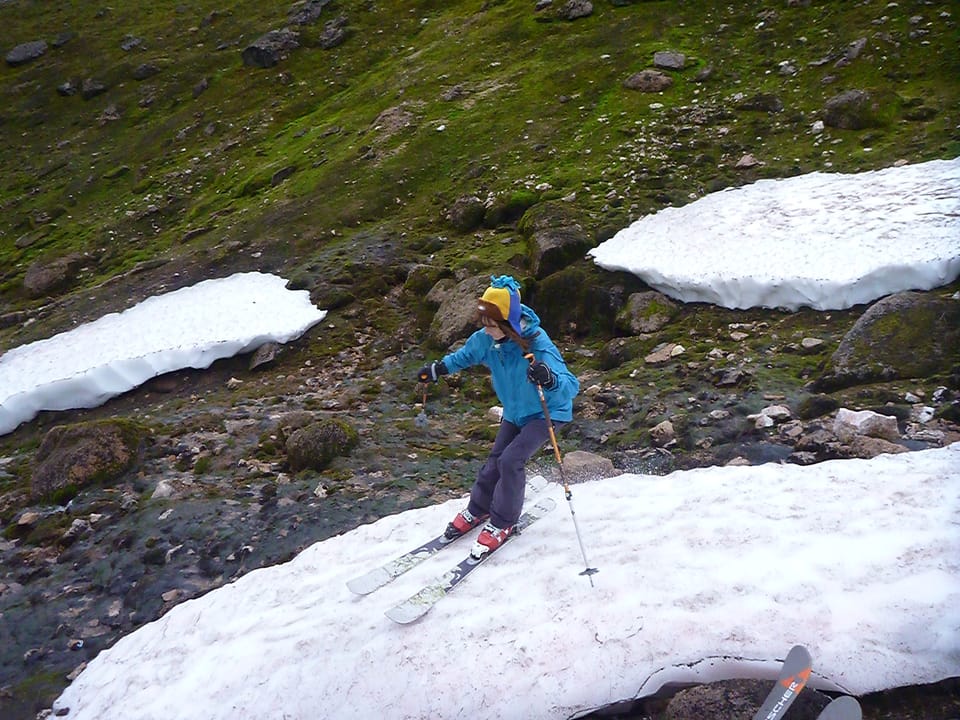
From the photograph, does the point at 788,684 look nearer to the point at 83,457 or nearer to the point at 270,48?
the point at 83,457

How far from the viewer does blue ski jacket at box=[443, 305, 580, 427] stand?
7.51m

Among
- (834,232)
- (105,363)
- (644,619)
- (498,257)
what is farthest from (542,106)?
(644,619)

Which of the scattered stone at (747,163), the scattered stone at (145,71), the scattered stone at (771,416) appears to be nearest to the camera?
the scattered stone at (771,416)

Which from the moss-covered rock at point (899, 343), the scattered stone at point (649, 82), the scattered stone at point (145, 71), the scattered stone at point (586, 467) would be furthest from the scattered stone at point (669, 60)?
the scattered stone at point (145, 71)

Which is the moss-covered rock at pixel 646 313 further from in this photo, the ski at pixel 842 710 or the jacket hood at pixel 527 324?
the ski at pixel 842 710

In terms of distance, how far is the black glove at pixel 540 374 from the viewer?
23.4 feet

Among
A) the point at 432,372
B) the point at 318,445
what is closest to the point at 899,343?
the point at 432,372

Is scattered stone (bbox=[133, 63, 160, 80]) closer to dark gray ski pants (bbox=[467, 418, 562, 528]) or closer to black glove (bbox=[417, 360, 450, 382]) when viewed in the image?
black glove (bbox=[417, 360, 450, 382])

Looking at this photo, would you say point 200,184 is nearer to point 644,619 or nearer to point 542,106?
point 542,106

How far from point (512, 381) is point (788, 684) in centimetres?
374

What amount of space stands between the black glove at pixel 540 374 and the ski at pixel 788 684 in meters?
3.09

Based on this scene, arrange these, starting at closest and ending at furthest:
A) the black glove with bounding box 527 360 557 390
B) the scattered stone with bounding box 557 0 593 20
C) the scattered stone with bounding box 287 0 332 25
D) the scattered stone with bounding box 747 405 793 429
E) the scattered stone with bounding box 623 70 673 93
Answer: the black glove with bounding box 527 360 557 390 → the scattered stone with bounding box 747 405 793 429 → the scattered stone with bounding box 623 70 673 93 → the scattered stone with bounding box 557 0 593 20 → the scattered stone with bounding box 287 0 332 25

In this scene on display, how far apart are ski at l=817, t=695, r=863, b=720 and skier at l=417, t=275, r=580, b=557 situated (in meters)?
3.52

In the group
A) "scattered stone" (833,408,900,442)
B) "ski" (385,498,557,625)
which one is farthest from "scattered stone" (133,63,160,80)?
"scattered stone" (833,408,900,442)
